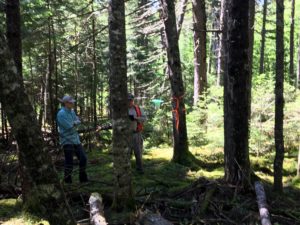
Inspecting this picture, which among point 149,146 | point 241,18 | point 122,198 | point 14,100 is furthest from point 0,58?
point 149,146

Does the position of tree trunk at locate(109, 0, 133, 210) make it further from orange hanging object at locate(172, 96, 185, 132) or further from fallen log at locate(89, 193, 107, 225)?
orange hanging object at locate(172, 96, 185, 132)

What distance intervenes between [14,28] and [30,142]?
3.22 m

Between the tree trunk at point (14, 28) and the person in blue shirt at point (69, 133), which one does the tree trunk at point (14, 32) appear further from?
the person in blue shirt at point (69, 133)

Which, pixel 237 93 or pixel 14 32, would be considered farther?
pixel 237 93

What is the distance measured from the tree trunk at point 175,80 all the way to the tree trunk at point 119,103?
16.4ft

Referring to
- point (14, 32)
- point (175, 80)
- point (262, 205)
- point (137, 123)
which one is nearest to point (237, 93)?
point (262, 205)

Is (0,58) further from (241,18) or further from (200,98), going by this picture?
(200,98)

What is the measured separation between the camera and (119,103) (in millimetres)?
5895

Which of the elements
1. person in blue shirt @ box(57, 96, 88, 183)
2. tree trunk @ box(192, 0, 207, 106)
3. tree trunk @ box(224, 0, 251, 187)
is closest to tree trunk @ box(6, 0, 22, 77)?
person in blue shirt @ box(57, 96, 88, 183)

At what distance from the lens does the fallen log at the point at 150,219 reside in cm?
559

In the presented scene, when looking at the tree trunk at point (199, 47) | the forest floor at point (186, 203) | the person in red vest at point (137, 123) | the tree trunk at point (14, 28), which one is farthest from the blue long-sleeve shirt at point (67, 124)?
the tree trunk at point (199, 47)

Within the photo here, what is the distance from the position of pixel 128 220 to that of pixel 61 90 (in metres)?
19.7

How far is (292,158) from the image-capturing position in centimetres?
1296

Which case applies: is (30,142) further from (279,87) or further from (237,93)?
(279,87)
